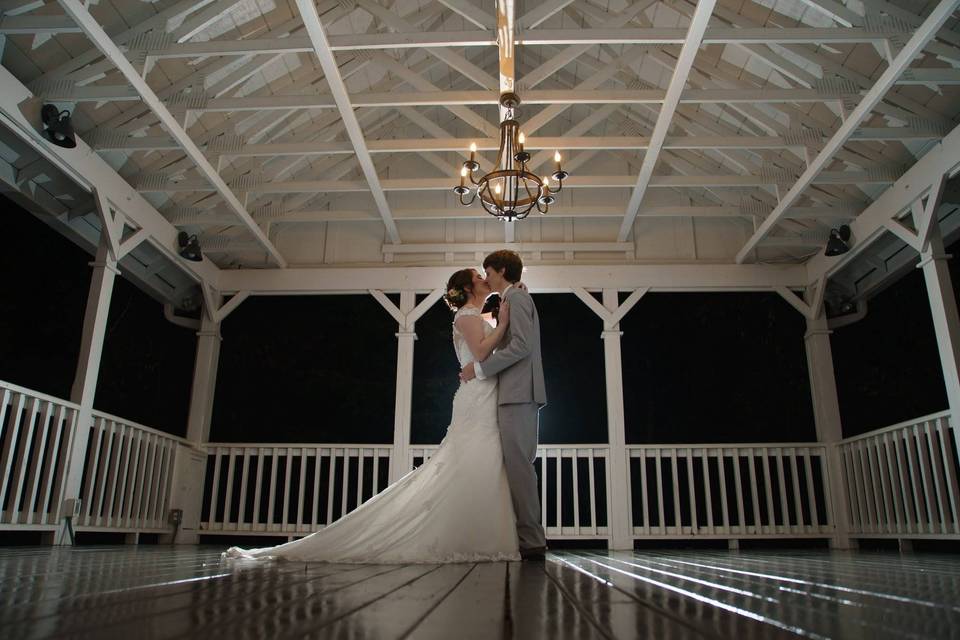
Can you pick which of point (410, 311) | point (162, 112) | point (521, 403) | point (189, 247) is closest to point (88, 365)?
point (189, 247)

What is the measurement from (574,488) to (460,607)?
5.86 meters

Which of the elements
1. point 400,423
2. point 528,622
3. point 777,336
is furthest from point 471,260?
point 528,622

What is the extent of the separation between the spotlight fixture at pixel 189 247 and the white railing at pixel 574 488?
303 cm

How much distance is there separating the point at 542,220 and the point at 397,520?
5689 mm

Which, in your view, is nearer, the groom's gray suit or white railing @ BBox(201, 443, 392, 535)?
the groom's gray suit

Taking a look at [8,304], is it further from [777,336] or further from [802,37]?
[777,336]

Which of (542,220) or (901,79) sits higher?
(542,220)

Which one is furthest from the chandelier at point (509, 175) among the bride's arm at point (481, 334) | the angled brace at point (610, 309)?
the angled brace at point (610, 309)

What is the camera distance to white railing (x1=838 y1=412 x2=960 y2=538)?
507cm

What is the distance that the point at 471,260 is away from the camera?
25.2 feet

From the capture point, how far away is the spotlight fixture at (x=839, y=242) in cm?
630

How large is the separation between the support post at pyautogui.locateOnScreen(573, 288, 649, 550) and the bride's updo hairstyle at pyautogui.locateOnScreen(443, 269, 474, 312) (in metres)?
4.24

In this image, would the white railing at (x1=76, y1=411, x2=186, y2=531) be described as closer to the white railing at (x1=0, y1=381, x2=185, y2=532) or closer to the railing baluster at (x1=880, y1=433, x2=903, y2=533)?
the white railing at (x1=0, y1=381, x2=185, y2=532)

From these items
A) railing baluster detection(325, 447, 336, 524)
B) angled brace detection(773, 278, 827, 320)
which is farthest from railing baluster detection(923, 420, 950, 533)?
railing baluster detection(325, 447, 336, 524)
